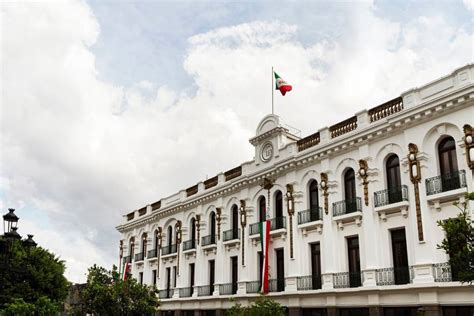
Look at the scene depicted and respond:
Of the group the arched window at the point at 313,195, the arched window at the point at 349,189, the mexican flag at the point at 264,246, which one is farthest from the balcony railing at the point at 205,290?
the arched window at the point at 349,189

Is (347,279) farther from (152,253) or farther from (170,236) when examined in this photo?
(152,253)

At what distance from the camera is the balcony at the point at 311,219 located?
74.6ft

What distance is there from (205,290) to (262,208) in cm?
686

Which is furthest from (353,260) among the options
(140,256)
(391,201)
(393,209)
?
(140,256)

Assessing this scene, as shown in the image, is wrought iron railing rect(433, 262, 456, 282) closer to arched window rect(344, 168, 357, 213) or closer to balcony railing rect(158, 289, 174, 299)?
arched window rect(344, 168, 357, 213)

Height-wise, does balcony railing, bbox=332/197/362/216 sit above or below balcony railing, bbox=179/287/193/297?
above

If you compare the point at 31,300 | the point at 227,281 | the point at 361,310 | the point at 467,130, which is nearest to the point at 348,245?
the point at 361,310

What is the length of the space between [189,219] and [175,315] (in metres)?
6.45

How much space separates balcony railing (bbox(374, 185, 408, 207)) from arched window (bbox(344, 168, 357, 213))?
4.37ft

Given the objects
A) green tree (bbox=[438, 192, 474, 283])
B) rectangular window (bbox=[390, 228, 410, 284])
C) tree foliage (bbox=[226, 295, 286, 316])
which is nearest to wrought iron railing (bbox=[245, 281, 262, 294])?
tree foliage (bbox=[226, 295, 286, 316])

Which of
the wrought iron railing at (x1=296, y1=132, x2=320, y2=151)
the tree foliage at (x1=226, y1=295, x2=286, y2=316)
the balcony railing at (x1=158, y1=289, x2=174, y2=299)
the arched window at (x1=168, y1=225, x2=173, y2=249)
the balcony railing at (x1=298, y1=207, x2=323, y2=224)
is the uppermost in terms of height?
the wrought iron railing at (x1=296, y1=132, x2=320, y2=151)

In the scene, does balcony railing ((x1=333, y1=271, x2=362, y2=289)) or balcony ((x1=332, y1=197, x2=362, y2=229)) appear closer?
balcony railing ((x1=333, y1=271, x2=362, y2=289))

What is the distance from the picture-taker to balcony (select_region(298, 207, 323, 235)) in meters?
22.8

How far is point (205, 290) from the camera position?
30.1 metres
